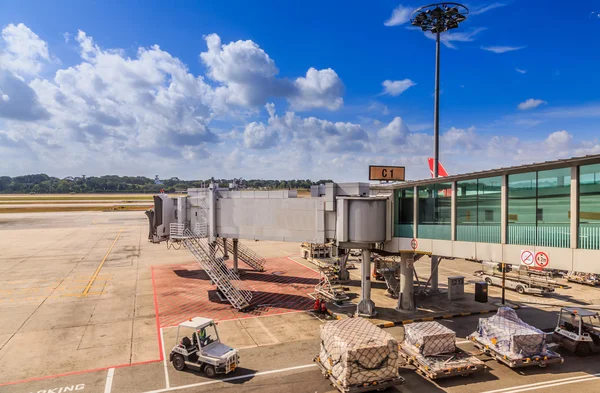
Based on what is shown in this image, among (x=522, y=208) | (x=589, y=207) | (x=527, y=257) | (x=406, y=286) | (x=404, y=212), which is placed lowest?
(x=406, y=286)

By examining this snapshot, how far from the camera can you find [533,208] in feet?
59.6

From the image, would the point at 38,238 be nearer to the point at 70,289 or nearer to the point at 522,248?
the point at 70,289

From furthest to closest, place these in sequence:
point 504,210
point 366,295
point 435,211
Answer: point 366,295, point 435,211, point 504,210

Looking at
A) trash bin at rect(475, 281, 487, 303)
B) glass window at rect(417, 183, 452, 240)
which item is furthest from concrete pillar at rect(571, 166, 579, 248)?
trash bin at rect(475, 281, 487, 303)

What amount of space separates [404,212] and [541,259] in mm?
9172

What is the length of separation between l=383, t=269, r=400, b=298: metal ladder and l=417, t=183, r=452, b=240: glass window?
8953 millimetres

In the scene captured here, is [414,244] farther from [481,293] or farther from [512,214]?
[481,293]

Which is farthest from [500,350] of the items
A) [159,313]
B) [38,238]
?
[38,238]

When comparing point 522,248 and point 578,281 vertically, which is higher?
point 522,248

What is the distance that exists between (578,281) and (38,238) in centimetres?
8291

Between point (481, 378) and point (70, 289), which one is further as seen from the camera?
point (70, 289)

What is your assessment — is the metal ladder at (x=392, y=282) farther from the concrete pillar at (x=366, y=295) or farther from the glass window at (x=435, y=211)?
the glass window at (x=435, y=211)

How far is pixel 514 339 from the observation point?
1800cm

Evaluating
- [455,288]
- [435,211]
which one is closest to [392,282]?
[455,288]
